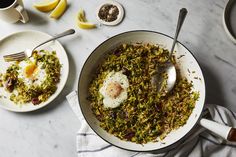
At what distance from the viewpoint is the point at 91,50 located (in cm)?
157

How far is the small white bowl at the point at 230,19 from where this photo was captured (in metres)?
1.51

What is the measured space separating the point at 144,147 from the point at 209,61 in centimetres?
42

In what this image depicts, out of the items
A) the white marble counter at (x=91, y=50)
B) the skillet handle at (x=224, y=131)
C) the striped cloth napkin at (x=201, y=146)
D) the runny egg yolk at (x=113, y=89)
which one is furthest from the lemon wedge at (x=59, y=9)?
the skillet handle at (x=224, y=131)

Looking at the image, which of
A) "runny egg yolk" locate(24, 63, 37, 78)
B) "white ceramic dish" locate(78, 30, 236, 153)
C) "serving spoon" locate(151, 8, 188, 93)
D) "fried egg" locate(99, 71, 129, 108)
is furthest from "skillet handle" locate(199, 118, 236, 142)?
"runny egg yolk" locate(24, 63, 37, 78)

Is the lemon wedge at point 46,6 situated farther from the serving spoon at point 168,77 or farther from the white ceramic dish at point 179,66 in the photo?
the serving spoon at point 168,77

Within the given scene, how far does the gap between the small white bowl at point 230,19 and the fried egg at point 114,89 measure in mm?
425

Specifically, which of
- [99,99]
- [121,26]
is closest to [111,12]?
[121,26]

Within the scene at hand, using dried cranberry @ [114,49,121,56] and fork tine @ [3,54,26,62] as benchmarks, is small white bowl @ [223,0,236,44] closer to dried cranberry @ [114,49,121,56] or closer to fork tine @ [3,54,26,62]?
dried cranberry @ [114,49,121,56]

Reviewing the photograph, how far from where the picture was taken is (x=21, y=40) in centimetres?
159

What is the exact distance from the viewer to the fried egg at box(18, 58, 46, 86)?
1.54m

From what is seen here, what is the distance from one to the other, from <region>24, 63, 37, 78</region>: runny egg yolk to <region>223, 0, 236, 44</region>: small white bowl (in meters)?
0.75

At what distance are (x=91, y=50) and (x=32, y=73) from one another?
0.24 metres

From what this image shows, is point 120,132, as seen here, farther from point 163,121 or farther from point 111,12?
point 111,12

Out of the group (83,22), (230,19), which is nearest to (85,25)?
(83,22)
